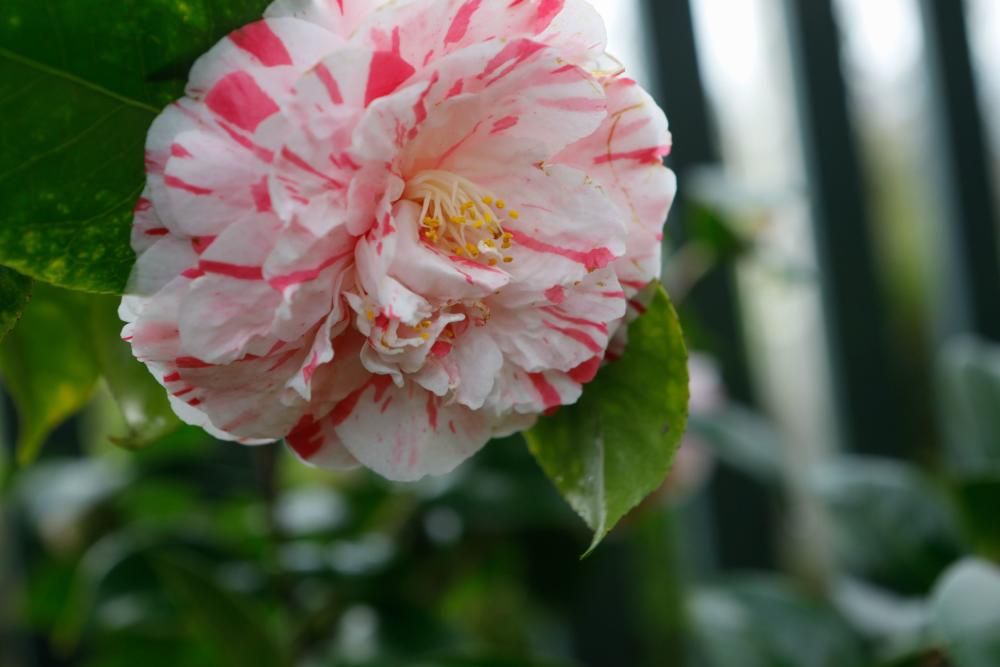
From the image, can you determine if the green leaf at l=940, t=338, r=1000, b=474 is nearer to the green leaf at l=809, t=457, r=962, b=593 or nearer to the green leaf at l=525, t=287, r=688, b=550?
the green leaf at l=809, t=457, r=962, b=593

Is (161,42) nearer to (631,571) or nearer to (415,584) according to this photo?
(415,584)

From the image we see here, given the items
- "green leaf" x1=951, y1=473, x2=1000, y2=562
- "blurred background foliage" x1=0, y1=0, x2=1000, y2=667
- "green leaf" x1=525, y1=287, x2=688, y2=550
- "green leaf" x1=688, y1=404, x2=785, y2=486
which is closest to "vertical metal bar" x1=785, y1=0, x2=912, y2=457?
"blurred background foliage" x1=0, y1=0, x2=1000, y2=667

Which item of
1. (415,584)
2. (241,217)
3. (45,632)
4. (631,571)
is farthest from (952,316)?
(241,217)

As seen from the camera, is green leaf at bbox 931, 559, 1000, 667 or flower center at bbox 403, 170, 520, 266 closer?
flower center at bbox 403, 170, 520, 266

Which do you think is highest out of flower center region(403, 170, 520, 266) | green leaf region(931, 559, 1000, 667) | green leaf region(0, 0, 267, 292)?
green leaf region(0, 0, 267, 292)

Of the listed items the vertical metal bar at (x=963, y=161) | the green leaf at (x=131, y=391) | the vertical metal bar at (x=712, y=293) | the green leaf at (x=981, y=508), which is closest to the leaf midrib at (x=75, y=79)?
the green leaf at (x=131, y=391)

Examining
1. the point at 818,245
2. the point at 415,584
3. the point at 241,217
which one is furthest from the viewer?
the point at 818,245

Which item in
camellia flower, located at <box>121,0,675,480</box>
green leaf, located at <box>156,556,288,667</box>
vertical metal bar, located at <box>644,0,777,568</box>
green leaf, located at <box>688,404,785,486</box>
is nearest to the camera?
camellia flower, located at <box>121,0,675,480</box>

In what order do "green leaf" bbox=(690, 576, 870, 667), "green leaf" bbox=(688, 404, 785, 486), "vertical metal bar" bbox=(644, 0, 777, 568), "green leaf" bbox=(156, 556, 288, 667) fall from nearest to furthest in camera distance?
"green leaf" bbox=(156, 556, 288, 667), "green leaf" bbox=(690, 576, 870, 667), "green leaf" bbox=(688, 404, 785, 486), "vertical metal bar" bbox=(644, 0, 777, 568)
